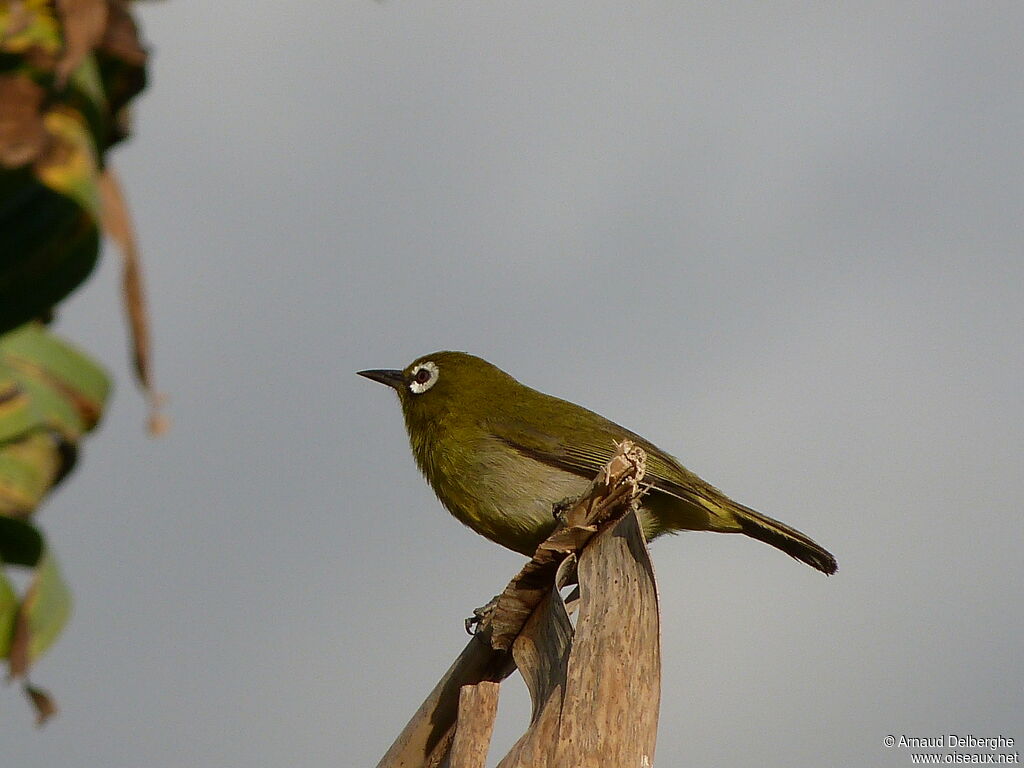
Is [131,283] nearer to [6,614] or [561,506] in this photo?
[6,614]

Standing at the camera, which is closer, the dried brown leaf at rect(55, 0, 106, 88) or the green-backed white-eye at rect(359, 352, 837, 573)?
the dried brown leaf at rect(55, 0, 106, 88)

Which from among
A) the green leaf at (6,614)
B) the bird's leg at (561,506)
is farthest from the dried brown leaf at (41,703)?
the bird's leg at (561,506)

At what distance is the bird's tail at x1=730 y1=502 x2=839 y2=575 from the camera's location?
21.5ft

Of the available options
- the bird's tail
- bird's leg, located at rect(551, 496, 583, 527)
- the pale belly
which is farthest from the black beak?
the bird's tail

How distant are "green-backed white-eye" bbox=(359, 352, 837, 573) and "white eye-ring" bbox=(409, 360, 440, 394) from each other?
0.14 meters

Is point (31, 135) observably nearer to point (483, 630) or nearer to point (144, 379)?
point (144, 379)

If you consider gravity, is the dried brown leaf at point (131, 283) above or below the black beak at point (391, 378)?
below

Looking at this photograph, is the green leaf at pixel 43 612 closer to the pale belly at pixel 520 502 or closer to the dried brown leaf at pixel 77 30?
the dried brown leaf at pixel 77 30

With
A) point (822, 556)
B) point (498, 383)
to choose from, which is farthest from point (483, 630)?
point (498, 383)

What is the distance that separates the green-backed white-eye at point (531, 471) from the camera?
659 cm

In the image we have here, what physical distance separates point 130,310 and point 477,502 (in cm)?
542

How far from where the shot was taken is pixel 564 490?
22.0 feet

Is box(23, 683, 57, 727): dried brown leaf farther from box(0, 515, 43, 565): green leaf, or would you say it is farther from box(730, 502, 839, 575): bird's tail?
box(730, 502, 839, 575): bird's tail

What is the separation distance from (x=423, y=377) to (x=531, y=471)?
1450mm
